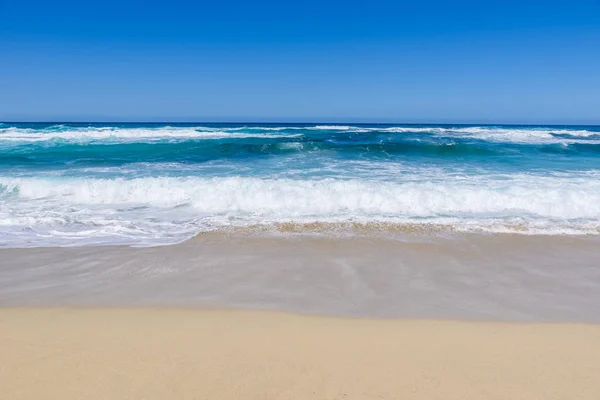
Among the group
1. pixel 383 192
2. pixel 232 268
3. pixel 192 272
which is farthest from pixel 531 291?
pixel 383 192

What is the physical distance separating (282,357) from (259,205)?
506 cm

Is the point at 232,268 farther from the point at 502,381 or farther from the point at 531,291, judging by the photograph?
the point at 531,291

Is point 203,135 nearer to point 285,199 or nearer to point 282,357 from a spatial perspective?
point 285,199

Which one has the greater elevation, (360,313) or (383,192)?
(383,192)

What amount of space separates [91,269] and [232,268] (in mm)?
1641

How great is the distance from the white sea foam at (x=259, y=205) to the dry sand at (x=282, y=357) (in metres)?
2.64

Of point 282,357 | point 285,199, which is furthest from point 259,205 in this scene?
point 282,357

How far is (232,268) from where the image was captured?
4.53 metres

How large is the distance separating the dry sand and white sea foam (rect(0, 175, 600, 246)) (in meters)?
2.64

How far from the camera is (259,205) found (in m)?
7.57

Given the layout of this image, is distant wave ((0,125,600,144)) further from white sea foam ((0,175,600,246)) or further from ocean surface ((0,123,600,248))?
white sea foam ((0,175,600,246))

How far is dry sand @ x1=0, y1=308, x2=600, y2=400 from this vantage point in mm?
2307

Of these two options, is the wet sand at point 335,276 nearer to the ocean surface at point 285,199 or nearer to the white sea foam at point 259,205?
the ocean surface at point 285,199

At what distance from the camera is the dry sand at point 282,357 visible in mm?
2307
